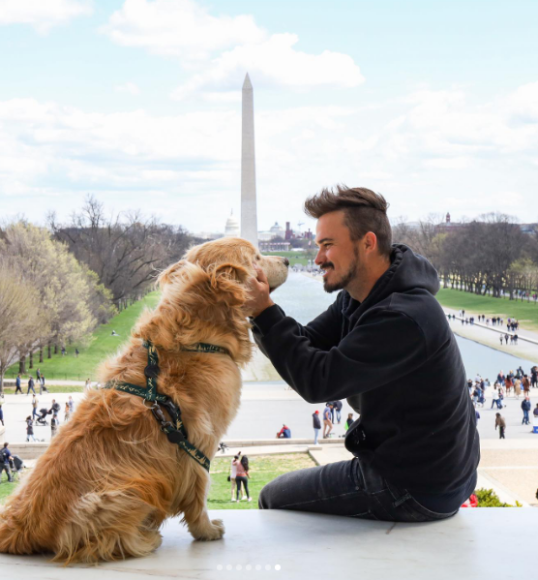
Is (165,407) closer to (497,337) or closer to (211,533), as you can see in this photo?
(211,533)

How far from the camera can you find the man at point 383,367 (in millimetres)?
2721

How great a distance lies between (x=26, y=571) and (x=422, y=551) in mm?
1449

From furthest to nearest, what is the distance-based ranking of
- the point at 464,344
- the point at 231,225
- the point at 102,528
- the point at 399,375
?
the point at 231,225 < the point at 464,344 < the point at 399,375 < the point at 102,528

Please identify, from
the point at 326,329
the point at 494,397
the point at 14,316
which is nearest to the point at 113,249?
the point at 14,316

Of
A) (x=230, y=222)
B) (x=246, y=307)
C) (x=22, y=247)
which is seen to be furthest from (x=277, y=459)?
(x=230, y=222)

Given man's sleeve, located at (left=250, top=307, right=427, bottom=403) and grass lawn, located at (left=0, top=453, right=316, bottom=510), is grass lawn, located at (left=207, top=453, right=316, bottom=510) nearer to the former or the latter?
grass lawn, located at (left=0, top=453, right=316, bottom=510)

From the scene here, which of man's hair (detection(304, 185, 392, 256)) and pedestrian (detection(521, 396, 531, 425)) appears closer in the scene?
man's hair (detection(304, 185, 392, 256))

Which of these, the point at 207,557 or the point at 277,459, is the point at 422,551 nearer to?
the point at 207,557

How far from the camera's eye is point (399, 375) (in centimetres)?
277

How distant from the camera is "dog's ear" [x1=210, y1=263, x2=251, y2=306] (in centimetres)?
285

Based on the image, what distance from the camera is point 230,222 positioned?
54125 mm

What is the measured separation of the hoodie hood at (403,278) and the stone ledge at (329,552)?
931 mm

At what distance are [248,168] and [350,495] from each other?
24.6 metres

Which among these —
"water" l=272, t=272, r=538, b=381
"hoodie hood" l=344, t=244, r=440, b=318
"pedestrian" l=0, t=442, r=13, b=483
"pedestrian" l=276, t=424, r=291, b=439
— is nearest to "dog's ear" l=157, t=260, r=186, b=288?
"hoodie hood" l=344, t=244, r=440, b=318
